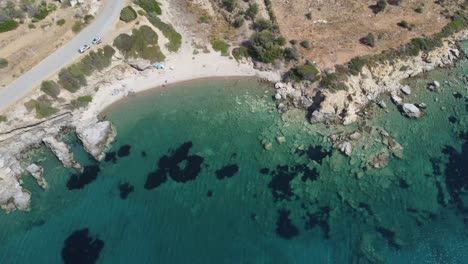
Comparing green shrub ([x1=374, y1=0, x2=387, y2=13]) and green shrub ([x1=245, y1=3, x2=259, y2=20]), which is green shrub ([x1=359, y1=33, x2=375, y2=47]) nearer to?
green shrub ([x1=374, y1=0, x2=387, y2=13])

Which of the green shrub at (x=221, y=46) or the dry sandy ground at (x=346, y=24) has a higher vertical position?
the green shrub at (x=221, y=46)

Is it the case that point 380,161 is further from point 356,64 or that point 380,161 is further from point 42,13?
point 42,13

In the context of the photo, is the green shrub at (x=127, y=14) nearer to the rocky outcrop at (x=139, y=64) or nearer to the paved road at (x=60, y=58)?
the paved road at (x=60, y=58)

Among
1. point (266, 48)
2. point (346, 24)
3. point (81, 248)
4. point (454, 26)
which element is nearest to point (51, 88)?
point (81, 248)

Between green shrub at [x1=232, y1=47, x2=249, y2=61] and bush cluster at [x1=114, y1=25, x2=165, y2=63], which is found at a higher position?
bush cluster at [x1=114, y1=25, x2=165, y2=63]

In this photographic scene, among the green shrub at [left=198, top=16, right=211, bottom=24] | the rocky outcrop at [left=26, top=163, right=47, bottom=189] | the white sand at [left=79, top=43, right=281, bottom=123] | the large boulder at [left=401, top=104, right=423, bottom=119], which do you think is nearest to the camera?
the rocky outcrop at [left=26, top=163, right=47, bottom=189]

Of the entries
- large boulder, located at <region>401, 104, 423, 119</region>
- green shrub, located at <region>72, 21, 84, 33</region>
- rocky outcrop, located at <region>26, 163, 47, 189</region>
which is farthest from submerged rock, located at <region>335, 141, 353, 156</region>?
green shrub, located at <region>72, 21, 84, 33</region>

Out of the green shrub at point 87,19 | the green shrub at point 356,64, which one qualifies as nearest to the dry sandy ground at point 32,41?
the green shrub at point 87,19
